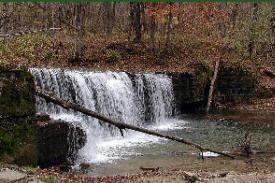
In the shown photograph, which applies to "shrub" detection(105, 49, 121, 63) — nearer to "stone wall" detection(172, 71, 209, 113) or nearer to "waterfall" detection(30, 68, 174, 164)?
"waterfall" detection(30, 68, 174, 164)

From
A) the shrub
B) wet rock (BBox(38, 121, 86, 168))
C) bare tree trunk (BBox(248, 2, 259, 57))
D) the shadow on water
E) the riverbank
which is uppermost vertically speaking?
bare tree trunk (BBox(248, 2, 259, 57))

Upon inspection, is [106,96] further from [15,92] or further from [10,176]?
[10,176]

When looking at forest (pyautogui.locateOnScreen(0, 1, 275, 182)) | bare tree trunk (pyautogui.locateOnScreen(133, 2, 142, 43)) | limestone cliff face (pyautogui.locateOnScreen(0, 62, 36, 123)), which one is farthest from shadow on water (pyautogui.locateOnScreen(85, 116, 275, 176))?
bare tree trunk (pyautogui.locateOnScreen(133, 2, 142, 43))

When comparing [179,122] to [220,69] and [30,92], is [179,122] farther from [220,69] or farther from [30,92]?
[30,92]

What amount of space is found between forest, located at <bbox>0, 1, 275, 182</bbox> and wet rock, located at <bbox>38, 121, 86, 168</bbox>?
1.3 inches

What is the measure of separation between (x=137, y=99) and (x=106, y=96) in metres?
2.22

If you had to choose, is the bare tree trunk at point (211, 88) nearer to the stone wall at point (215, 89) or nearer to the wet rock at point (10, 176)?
the stone wall at point (215, 89)

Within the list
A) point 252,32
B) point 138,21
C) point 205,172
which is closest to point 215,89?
point 252,32

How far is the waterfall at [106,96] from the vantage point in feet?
50.3

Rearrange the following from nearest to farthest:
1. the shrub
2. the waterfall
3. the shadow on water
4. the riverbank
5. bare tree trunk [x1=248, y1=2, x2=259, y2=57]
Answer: the riverbank, the shadow on water, the waterfall, the shrub, bare tree trunk [x1=248, y1=2, x2=259, y2=57]

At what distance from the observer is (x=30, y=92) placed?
9273 mm

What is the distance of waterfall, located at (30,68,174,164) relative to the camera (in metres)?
15.3

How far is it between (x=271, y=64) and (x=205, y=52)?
4974 mm

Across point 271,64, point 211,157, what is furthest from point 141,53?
point 211,157
